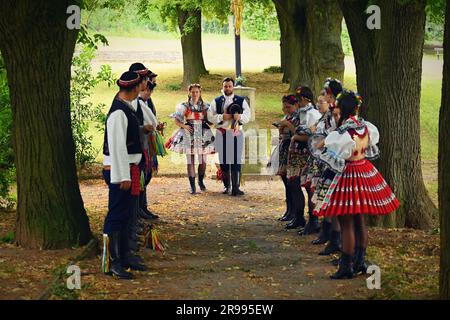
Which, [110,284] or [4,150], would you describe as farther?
[4,150]

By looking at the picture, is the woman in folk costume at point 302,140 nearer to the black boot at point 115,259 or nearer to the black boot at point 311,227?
the black boot at point 311,227

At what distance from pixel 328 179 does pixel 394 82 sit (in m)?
3.46

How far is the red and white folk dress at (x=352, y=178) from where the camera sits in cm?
916

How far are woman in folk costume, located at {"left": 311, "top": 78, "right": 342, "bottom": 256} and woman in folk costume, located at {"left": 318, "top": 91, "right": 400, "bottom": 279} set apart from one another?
0.30 metres

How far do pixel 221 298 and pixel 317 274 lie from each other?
155cm

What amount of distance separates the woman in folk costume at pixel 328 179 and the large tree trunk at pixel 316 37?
14.4 metres

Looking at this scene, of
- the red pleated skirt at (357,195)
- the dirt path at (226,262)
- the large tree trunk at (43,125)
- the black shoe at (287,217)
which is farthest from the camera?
the black shoe at (287,217)

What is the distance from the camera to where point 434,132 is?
29375mm

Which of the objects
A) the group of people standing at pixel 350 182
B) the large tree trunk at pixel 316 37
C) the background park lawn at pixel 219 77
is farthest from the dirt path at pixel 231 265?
the large tree trunk at pixel 316 37

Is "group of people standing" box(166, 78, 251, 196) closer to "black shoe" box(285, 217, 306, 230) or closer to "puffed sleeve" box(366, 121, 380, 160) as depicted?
"black shoe" box(285, 217, 306, 230)

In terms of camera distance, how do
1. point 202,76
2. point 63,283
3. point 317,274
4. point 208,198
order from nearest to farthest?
point 63,283 → point 317,274 → point 208,198 → point 202,76

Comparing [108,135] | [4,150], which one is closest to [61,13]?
[108,135]

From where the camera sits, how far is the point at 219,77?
39.6 meters
